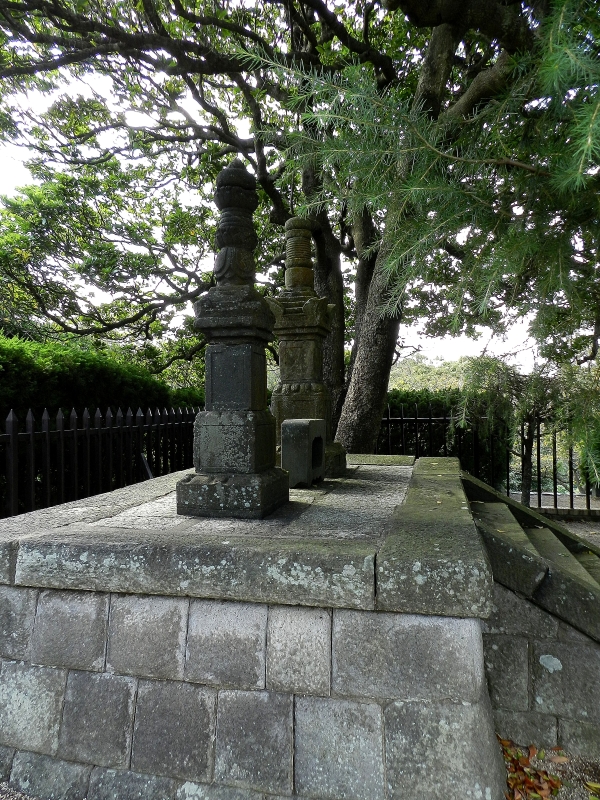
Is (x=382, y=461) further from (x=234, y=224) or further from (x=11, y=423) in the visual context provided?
(x=11, y=423)

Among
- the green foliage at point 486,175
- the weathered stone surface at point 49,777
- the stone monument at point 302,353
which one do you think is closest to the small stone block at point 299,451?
the stone monument at point 302,353

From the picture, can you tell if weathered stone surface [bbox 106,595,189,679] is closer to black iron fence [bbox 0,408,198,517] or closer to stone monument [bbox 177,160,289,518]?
stone monument [bbox 177,160,289,518]

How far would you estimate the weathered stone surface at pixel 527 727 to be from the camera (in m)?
2.42

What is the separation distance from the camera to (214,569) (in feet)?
6.76

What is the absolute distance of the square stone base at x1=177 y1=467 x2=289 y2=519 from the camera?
287cm

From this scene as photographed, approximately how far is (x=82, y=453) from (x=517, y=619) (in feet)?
13.5

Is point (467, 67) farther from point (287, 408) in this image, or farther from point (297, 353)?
point (287, 408)

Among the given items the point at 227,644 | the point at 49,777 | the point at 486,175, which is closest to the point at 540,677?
the point at 227,644

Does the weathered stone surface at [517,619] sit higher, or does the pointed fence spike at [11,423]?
the pointed fence spike at [11,423]

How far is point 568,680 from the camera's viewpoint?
2461 millimetres

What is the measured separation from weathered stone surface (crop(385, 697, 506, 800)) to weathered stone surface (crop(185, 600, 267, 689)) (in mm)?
575

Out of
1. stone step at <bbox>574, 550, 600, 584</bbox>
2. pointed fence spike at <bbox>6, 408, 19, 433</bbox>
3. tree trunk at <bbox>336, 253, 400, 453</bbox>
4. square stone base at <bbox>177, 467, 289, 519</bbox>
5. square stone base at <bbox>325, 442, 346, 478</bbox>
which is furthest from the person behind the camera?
tree trunk at <bbox>336, 253, 400, 453</bbox>

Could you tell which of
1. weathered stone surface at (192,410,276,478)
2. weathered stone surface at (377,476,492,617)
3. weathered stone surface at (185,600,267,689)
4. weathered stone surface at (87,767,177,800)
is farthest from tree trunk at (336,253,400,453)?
weathered stone surface at (87,767,177,800)

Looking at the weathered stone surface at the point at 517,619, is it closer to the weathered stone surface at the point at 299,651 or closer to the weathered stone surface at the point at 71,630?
the weathered stone surface at the point at 299,651
